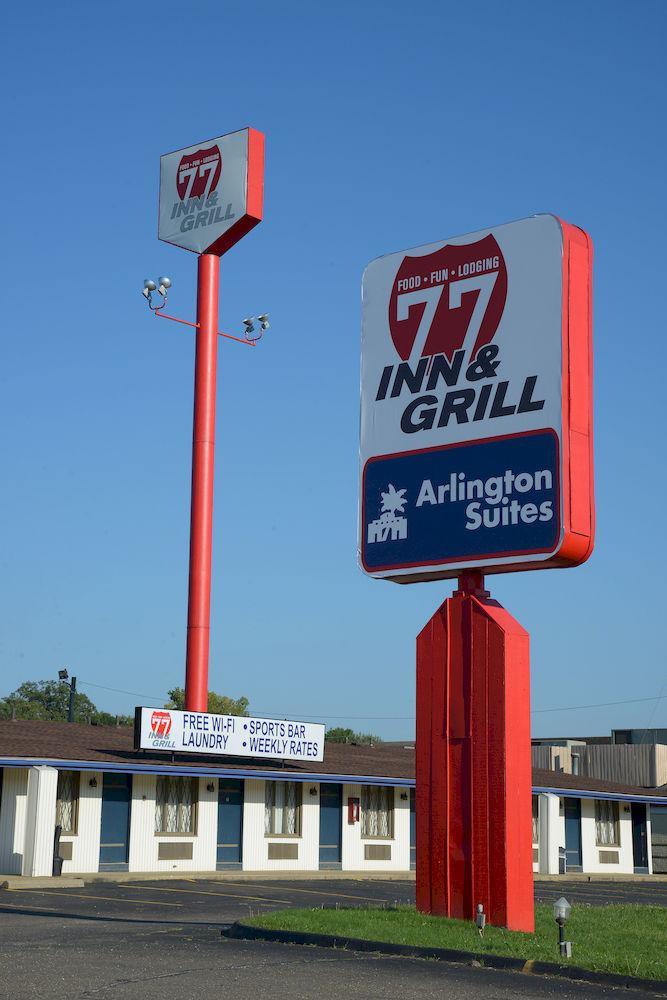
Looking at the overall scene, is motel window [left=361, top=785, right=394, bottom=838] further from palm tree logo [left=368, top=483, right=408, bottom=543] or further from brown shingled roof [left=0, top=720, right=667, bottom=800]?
palm tree logo [left=368, top=483, right=408, bottom=543]

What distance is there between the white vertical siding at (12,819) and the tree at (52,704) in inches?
2675

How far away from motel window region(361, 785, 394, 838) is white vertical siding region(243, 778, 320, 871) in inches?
79.8

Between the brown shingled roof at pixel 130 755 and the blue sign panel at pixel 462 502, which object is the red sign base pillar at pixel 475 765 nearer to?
the blue sign panel at pixel 462 502

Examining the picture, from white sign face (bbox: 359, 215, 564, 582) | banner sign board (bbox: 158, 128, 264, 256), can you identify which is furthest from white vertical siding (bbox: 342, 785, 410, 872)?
white sign face (bbox: 359, 215, 564, 582)

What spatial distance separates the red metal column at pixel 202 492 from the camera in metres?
38.1

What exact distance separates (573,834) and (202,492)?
60.7 ft

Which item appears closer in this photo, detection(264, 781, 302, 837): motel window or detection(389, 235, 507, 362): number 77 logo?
detection(389, 235, 507, 362): number 77 logo

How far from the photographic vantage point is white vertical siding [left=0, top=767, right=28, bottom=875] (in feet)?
95.9

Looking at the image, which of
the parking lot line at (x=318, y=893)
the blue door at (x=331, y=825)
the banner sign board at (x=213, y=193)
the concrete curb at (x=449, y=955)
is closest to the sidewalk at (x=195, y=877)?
the blue door at (x=331, y=825)

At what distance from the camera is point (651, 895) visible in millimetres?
32344

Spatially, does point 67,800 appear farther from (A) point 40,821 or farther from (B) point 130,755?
(A) point 40,821

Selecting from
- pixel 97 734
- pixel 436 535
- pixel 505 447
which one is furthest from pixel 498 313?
pixel 97 734

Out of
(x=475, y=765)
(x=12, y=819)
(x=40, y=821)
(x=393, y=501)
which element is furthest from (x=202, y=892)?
(x=393, y=501)

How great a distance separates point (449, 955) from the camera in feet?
45.8
